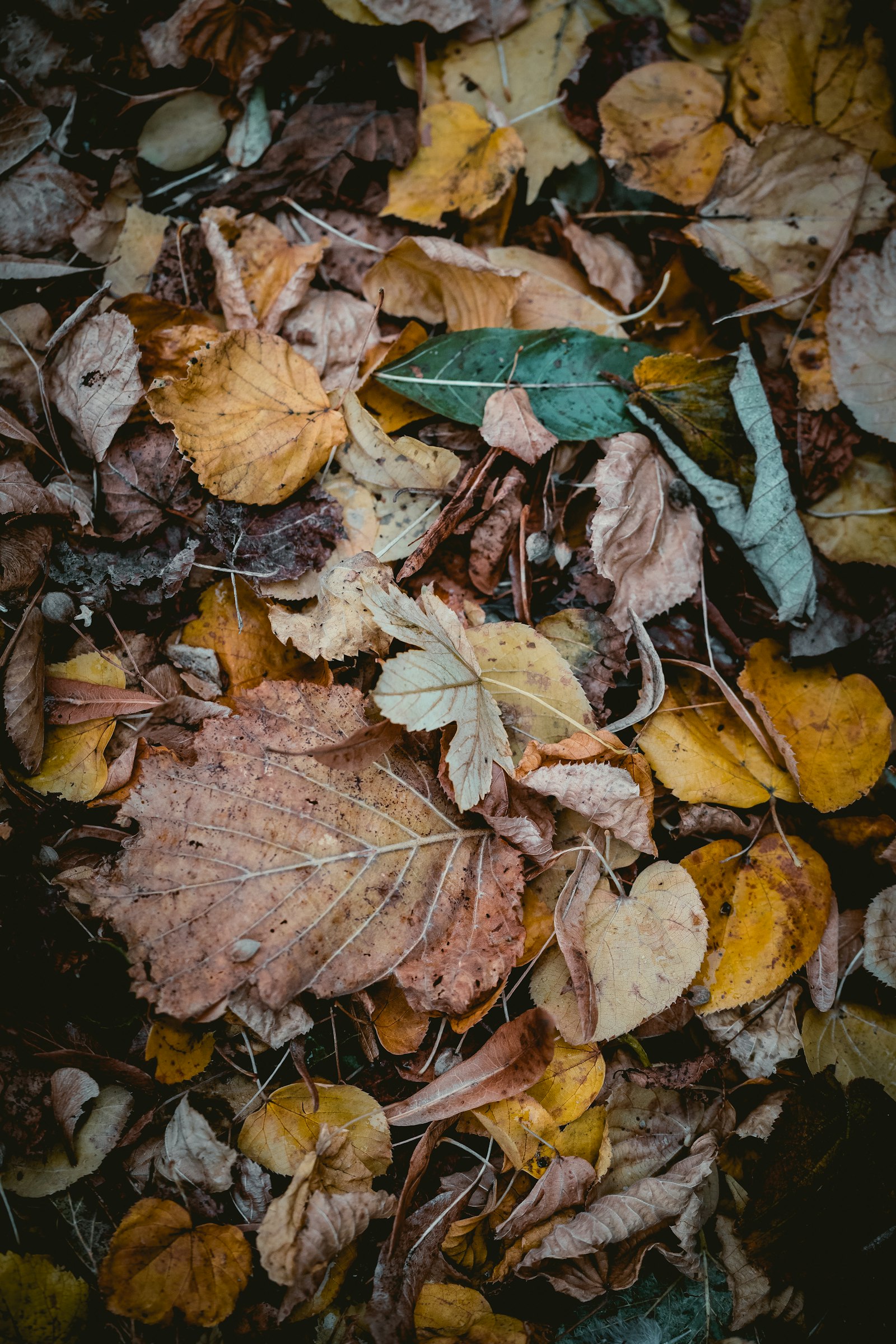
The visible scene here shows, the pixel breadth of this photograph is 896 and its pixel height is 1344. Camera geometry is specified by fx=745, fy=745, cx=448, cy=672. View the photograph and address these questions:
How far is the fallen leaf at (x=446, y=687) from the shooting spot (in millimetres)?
1457

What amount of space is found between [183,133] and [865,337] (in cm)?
195

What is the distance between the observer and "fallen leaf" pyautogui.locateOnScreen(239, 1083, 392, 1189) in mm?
1603

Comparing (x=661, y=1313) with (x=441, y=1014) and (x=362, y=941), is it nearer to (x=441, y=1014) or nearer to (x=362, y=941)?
(x=441, y=1014)

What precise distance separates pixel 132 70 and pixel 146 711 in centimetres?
177

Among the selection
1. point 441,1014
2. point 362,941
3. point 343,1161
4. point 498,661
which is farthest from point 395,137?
point 343,1161

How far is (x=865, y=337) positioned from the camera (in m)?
1.97

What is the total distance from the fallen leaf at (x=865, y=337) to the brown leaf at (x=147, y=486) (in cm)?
171

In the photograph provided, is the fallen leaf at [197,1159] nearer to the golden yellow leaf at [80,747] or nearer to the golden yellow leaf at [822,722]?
the golden yellow leaf at [80,747]

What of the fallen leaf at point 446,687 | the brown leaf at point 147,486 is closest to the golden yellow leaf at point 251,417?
the brown leaf at point 147,486

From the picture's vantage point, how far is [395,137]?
6.73 feet

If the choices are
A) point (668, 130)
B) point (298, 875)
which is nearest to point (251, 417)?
point (298, 875)

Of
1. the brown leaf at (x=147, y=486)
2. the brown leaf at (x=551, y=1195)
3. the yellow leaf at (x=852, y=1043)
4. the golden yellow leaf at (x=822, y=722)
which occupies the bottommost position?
the yellow leaf at (x=852, y=1043)

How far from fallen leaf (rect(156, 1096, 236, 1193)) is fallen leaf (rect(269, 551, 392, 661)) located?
3.48ft

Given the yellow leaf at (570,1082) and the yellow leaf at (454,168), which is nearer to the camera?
the yellow leaf at (570,1082)
